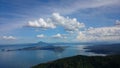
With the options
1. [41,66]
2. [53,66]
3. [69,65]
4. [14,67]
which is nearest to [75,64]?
[69,65]

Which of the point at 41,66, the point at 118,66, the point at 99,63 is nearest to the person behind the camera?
the point at 118,66

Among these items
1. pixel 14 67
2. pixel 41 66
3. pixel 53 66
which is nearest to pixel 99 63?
pixel 53 66

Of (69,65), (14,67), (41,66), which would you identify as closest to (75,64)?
(69,65)

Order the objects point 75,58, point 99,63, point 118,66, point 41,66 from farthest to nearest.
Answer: point 75,58 → point 41,66 → point 99,63 → point 118,66

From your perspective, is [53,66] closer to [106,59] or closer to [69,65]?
[69,65]

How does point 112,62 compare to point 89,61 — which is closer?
point 112,62

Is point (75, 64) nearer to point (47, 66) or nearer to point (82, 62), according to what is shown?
point (82, 62)

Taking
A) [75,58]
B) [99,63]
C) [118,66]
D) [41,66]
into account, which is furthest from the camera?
[75,58]

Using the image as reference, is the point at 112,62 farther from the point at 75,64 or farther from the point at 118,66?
the point at 75,64

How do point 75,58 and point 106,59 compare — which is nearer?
point 106,59
